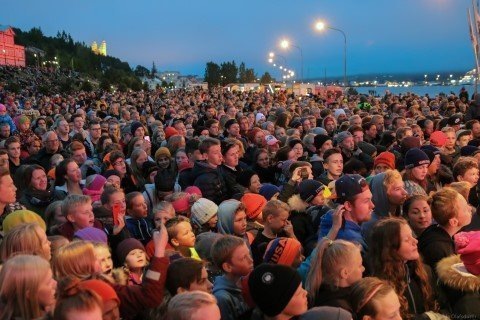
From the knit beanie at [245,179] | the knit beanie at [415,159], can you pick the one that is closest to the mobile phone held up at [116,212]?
the knit beanie at [245,179]

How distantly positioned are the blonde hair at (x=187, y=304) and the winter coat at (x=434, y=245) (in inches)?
83.8

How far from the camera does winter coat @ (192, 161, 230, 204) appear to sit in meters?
7.57

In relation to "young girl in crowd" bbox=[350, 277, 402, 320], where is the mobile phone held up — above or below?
above

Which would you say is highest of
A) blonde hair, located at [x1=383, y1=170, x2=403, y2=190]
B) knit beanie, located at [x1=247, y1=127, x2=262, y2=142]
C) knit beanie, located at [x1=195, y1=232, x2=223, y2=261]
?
knit beanie, located at [x1=247, y1=127, x2=262, y2=142]

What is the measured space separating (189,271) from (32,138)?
300 inches

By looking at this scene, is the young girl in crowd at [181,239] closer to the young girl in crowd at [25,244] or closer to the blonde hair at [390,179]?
the young girl in crowd at [25,244]

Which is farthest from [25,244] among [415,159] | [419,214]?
[415,159]

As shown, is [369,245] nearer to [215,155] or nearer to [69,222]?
[69,222]

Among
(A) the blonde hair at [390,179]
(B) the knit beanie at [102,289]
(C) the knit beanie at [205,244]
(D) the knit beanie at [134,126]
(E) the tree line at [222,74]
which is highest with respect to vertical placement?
(E) the tree line at [222,74]

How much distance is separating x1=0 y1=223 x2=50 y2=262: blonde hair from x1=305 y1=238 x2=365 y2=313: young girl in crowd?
1.98 metres

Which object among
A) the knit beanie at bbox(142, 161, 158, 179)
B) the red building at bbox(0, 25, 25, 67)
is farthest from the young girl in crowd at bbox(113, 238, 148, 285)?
the red building at bbox(0, 25, 25, 67)

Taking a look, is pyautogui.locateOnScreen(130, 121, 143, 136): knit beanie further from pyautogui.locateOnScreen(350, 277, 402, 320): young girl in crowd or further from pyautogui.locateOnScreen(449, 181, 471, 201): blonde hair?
pyautogui.locateOnScreen(350, 277, 402, 320): young girl in crowd

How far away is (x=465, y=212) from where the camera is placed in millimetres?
5074

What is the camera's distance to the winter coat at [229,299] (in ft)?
13.5
